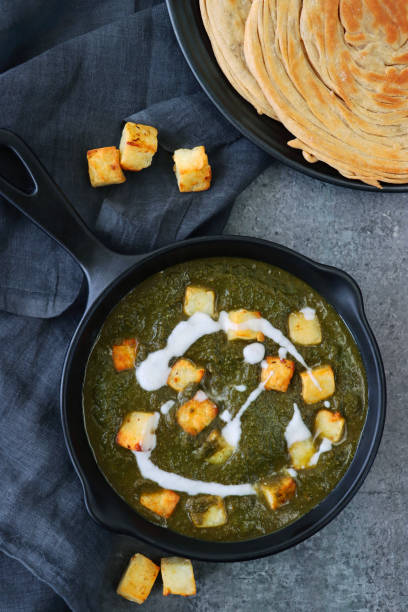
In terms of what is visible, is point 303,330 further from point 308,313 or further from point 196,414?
point 196,414

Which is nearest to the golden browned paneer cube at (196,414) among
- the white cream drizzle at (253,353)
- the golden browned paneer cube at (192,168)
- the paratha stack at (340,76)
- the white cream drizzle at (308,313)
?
the white cream drizzle at (253,353)

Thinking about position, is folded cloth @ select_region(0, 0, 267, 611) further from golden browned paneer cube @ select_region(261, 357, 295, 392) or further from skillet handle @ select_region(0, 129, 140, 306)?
golden browned paneer cube @ select_region(261, 357, 295, 392)

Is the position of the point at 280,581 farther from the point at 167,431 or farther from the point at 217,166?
the point at 217,166

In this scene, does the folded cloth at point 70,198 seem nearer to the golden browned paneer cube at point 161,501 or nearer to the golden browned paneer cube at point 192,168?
the golden browned paneer cube at point 192,168

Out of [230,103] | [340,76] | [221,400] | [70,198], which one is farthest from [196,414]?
[340,76]

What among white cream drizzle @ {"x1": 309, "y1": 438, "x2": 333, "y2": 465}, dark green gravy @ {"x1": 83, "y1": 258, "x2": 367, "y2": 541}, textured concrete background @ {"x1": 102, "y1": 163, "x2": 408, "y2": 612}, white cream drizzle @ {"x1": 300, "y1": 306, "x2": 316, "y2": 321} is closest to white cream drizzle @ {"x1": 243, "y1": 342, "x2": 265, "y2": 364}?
dark green gravy @ {"x1": 83, "y1": 258, "x2": 367, "y2": 541}
